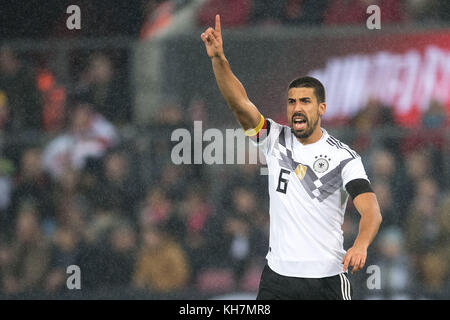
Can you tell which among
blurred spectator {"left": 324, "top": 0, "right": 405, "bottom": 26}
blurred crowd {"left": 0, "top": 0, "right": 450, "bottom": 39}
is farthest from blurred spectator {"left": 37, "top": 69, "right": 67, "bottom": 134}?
blurred spectator {"left": 324, "top": 0, "right": 405, "bottom": 26}

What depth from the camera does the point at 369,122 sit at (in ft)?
26.2

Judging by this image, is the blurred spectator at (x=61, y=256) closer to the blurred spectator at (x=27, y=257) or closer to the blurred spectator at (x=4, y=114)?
the blurred spectator at (x=27, y=257)

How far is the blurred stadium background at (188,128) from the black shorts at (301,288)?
8.25 ft

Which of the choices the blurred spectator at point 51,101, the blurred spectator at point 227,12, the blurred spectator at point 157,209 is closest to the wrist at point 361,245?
the blurred spectator at point 157,209

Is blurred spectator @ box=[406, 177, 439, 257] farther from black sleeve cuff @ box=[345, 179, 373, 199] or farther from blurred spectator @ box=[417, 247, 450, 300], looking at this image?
black sleeve cuff @ box=[345, 179, 373, 199]

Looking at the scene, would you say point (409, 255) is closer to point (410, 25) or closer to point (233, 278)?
Answer: point (233, 278)

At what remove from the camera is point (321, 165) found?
17.4 feet

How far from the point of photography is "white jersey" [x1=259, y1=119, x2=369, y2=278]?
518 cm

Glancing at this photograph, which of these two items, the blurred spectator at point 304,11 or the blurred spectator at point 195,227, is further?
the blurred spectator at point 304,11

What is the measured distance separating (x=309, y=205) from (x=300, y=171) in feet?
0.80

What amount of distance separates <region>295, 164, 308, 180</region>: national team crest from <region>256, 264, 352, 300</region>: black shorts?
2.15ft

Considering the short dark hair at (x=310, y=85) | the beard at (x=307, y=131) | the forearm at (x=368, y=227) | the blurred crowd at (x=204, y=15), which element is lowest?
the forearm at (x=368, y=227)

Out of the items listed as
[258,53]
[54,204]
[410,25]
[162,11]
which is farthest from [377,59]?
[54,204]

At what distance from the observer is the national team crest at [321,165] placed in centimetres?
529
